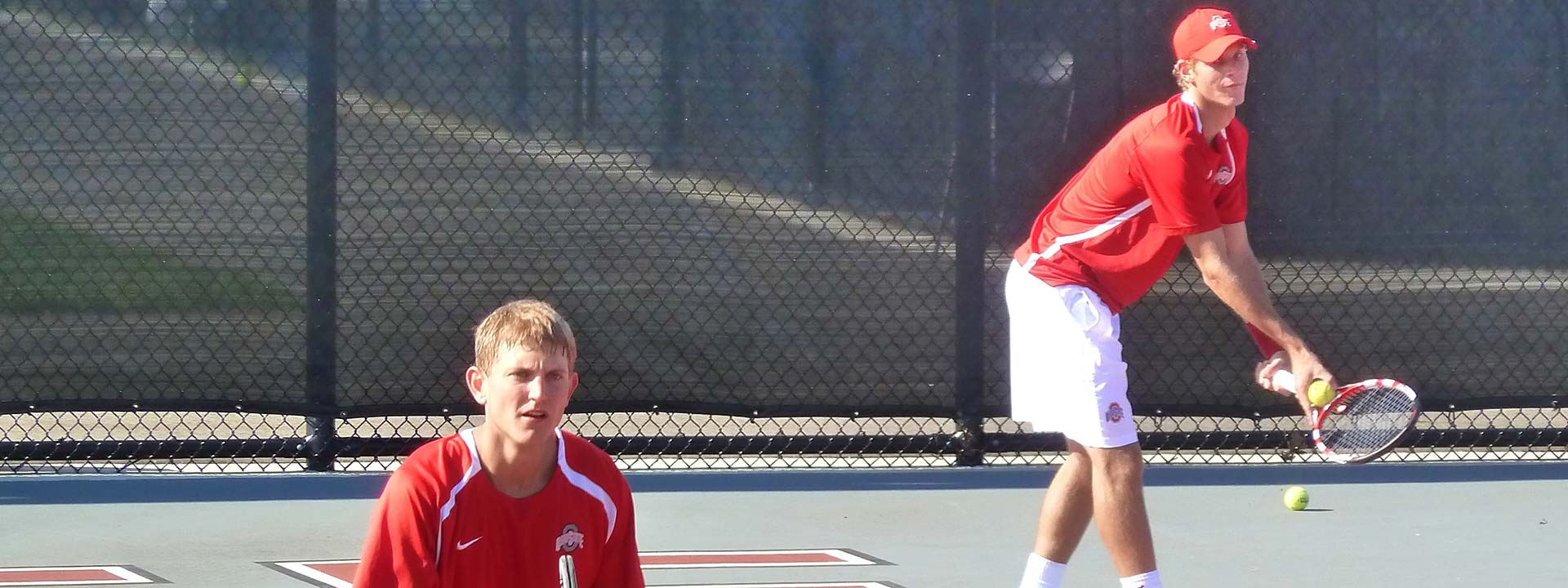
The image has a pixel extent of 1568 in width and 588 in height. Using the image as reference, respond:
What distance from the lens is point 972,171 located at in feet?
19.7

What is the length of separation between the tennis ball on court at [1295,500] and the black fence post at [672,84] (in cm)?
213

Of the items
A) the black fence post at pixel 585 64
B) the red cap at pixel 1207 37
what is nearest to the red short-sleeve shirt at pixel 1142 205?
the red cap at pixel 1207 37

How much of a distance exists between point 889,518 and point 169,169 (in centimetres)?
244

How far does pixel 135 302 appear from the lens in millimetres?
5848

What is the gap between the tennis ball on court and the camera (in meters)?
5.66

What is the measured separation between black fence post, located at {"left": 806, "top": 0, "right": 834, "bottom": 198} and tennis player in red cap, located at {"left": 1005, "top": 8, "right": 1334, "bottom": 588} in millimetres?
1965

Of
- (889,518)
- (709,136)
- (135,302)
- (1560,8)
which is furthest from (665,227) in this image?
(1560,8)

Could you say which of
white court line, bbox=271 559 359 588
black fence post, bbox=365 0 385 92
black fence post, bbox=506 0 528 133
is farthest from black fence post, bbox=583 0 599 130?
white court line, bbox=271 559 359 588

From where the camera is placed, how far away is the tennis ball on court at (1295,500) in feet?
18.6

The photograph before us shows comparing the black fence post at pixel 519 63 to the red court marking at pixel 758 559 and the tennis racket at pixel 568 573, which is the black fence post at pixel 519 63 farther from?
the tennis racket at pixel 568 573

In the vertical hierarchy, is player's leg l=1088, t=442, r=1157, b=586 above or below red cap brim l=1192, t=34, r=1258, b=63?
below

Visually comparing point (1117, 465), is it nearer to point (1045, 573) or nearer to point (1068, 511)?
point (1068, 511)

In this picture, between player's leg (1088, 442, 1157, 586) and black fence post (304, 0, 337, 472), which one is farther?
black fence post (304, 0, 337, 472)

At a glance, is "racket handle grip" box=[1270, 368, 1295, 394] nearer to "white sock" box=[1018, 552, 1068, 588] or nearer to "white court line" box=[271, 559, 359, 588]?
"white sock" box=[1018, 552, 1068, 588]
